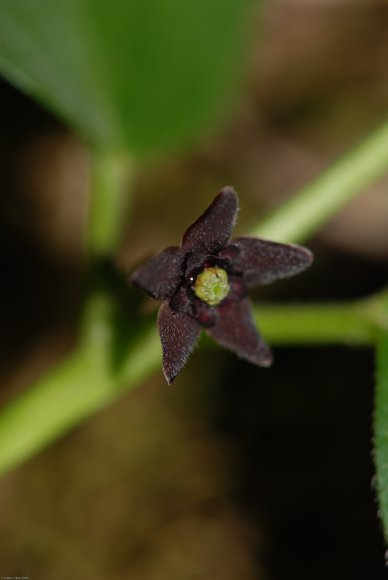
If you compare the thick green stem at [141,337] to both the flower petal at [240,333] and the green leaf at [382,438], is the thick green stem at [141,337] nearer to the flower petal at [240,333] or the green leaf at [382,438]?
the green leaf at [382,438]

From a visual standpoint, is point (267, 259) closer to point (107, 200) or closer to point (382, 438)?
point (382, 438)

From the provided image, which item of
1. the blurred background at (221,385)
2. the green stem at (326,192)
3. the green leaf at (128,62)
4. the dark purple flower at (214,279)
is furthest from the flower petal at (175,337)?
the blurred background at (221,385)

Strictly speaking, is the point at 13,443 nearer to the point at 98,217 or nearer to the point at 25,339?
the point at 98,217

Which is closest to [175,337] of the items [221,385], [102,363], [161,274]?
[161,274]

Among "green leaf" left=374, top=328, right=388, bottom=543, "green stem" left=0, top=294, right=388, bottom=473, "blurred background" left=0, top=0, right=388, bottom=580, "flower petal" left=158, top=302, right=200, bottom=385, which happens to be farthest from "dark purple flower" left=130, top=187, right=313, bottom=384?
"blurred background" left=0, top=0, right=388, bottom=580

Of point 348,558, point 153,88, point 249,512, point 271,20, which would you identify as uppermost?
point 153,88

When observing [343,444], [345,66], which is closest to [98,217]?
[343,444]
